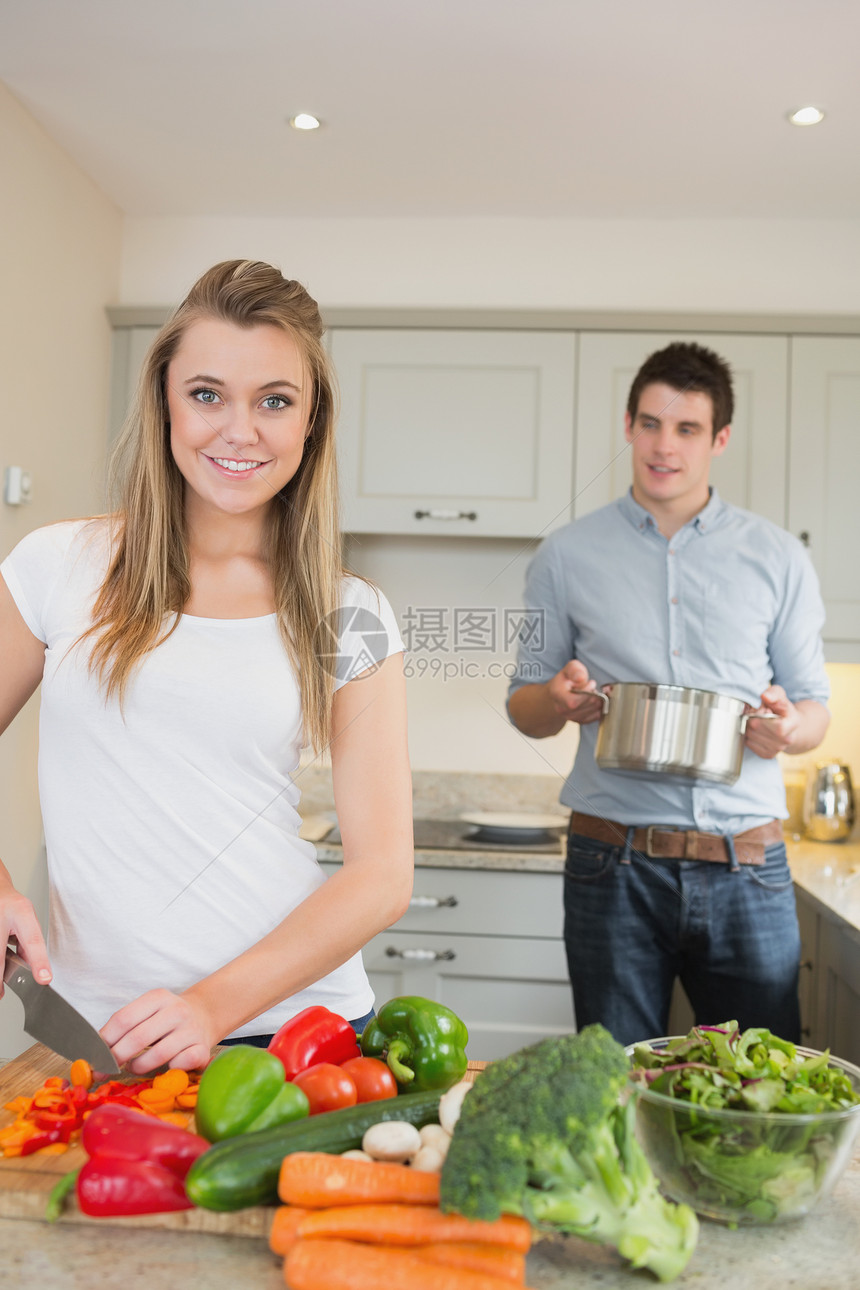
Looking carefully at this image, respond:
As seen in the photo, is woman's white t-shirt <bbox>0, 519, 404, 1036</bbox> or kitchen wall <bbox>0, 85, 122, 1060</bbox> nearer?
woman's white t-shirt <bbox>0, 519, 404, 1036</bbox>

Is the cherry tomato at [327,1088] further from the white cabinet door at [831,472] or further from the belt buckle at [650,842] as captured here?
the white cabinet door at [831,472]

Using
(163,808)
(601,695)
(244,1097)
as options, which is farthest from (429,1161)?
(601,695)

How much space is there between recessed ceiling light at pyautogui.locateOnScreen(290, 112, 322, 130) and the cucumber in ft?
6.73

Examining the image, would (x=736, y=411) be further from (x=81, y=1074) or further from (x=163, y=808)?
(x=81, y=1074)

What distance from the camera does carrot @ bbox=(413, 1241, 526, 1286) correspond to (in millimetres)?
567

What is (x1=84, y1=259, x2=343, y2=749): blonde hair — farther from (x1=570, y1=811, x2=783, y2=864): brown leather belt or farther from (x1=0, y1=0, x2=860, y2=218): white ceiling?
(x1=0, y1=0, x2=860, y2=218): white ceiling

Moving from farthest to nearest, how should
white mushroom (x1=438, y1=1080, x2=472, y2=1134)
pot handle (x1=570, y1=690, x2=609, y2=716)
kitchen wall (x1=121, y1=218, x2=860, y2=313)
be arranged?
kitchen wall (x1=121, y1=218, x2=860, y2=313) → pot handle (x1=570, y1=690, x2=609, y2=716) → white mushroom (x1=438, y1=1080, x2=472, y2=1134)

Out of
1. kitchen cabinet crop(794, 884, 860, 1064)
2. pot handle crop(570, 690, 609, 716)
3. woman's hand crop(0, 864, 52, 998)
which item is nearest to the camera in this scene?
woman's hand crop(0, 864, 52, 998)

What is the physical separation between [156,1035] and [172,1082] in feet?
0.15

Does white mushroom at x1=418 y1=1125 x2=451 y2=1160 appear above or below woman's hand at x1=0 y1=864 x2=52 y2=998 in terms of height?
below

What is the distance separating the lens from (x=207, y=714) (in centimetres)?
100

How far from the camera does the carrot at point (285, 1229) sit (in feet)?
1.94

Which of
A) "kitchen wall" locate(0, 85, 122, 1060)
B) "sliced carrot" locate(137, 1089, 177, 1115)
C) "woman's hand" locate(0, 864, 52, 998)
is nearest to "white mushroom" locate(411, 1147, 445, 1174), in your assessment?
"sliced carrot" locate(137, 1089, 177, 1115)

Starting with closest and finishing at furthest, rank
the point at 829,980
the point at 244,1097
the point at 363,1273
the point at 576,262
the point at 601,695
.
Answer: the point at 363,1273 < the point at 244,1097 < the point at 601,695 < the point at 829,980 < the point at 576,262
